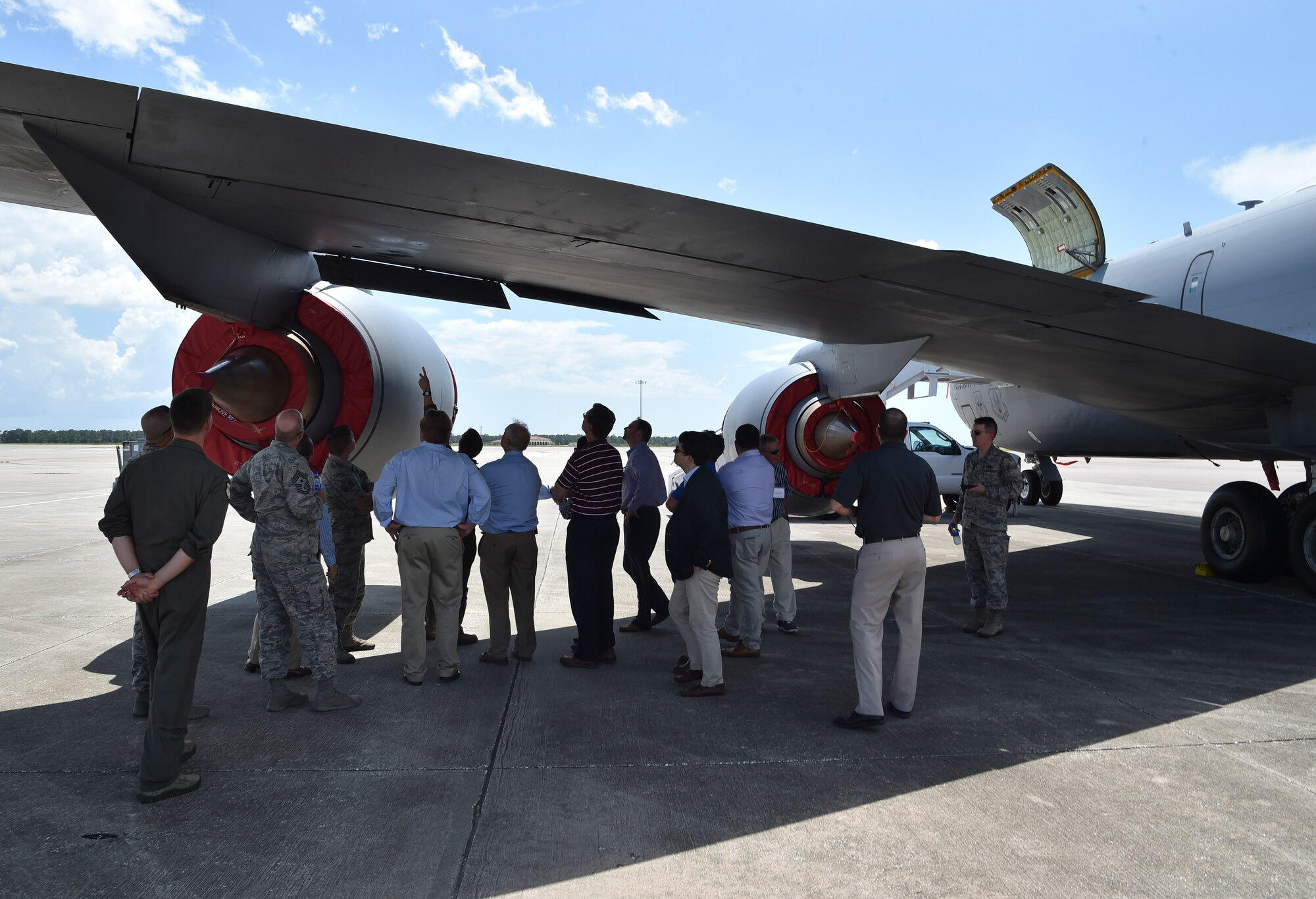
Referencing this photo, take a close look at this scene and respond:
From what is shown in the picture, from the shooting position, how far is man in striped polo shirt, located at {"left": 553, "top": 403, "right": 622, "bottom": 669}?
5543 mm

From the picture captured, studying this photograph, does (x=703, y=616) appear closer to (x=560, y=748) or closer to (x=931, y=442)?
(x=560, y=748)

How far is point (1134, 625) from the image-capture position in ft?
22.3

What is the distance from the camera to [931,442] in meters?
17.4

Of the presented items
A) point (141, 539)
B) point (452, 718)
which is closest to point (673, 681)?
point (452, 718)

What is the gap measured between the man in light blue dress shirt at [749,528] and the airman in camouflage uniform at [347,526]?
2.61m

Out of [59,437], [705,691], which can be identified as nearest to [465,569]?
[705,691]

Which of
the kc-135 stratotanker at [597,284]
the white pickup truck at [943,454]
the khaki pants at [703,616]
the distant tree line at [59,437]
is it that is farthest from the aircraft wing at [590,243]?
the distant tree line at [59,437]

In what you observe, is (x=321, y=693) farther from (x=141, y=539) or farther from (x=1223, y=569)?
(x=1223, y=569)

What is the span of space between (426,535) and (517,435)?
1.00 meters

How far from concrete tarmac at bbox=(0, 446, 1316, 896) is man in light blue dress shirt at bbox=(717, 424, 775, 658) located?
0.26 m

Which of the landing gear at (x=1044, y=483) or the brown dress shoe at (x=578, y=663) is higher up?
the landing gear at (x=1044, y=483)

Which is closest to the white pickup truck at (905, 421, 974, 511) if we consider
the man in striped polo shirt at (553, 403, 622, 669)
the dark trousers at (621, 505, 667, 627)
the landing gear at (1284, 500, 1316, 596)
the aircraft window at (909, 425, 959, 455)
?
the aircraft window at (909, 425, 959, 455)

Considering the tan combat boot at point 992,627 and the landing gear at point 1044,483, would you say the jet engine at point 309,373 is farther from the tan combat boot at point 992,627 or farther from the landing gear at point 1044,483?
the landing gear at point 1044,483

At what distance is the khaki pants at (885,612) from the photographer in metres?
4.38
